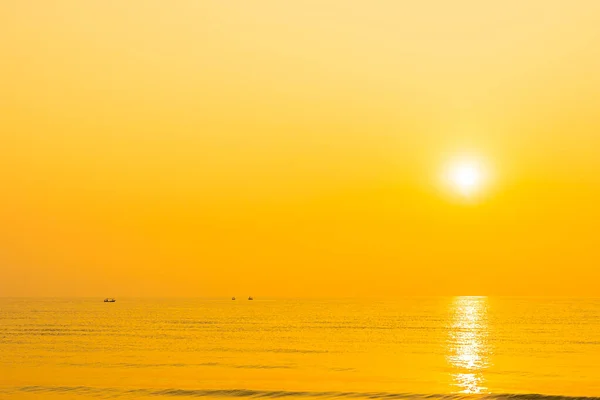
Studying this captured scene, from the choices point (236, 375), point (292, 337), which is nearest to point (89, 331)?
point (292, 337)

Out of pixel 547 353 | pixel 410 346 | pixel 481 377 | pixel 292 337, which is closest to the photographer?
pixel 481 377

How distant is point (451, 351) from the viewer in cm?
9075

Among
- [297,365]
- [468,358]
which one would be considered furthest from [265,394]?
[468,358]

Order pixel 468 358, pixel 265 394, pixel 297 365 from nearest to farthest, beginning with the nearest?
1. pixel 265 394
2. pixel 297 365
3. pixel 468 358

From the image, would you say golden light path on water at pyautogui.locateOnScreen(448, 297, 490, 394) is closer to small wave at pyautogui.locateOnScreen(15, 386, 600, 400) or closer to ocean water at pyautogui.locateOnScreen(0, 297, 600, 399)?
ocean water at pyautogui.locateOnScreen(0, 297, 600, 399)

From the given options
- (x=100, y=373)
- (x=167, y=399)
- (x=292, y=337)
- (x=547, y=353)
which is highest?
(x=292, y=337)

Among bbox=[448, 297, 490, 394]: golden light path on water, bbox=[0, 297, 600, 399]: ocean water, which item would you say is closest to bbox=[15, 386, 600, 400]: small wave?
bbox=[0, 297, 600, 399]: ocean water

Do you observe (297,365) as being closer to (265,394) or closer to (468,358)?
(265,394)

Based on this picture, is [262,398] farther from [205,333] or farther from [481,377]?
[205,333]

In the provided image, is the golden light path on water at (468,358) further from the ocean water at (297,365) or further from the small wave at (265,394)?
the small wave at (265,394)

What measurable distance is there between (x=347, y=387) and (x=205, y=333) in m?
66.1

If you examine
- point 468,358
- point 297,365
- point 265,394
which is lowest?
point 265,394

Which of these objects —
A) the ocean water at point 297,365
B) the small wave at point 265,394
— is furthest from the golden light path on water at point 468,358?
the small wave at point 265,394

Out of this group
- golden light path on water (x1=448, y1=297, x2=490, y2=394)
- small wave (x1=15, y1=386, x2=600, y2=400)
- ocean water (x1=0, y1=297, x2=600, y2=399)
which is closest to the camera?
small wave (x1=15, y1=386, x2=600, y2=400)
